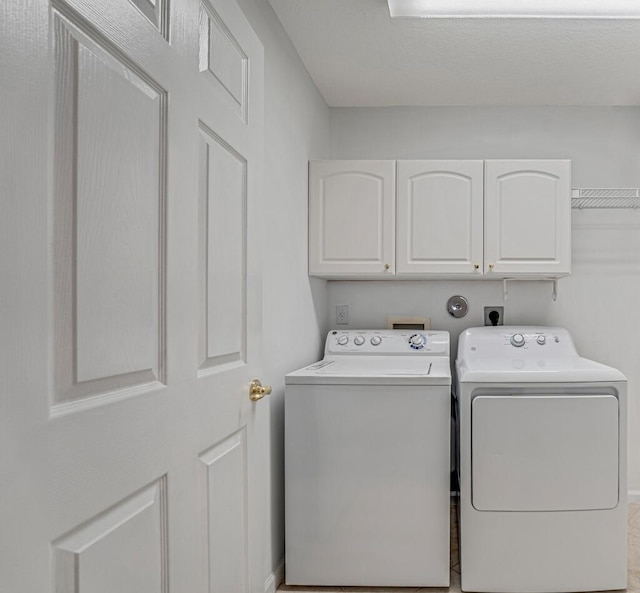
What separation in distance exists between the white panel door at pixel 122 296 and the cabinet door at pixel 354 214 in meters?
1.62

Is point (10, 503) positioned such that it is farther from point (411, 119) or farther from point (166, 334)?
point (411, 119)

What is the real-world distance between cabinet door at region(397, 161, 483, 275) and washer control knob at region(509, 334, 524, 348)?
392 millimetres

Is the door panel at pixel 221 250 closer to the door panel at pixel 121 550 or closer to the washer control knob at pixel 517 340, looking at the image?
the door panel at pixel 121 550

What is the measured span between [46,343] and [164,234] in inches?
14.1

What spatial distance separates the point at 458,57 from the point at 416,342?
137 cm

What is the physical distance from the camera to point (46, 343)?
782 mm

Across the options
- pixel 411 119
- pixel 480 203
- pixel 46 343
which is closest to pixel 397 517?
pixel 480 203

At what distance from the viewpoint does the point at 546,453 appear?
2.41 meters

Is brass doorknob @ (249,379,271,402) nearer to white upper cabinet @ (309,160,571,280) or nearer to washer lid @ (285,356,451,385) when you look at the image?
washer lid @ (285,356,451,385)

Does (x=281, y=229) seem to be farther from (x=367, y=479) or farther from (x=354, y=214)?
(x=367, y=479)

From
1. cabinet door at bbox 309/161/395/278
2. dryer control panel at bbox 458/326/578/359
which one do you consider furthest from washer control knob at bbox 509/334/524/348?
cabinet door at bbox 309/161/395/278

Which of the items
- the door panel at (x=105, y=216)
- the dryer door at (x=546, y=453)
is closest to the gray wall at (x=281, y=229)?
the dryer door at (x=546, y=453)

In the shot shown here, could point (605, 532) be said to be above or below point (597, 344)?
below

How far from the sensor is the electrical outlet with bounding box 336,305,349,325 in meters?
3.58
